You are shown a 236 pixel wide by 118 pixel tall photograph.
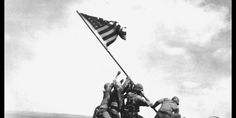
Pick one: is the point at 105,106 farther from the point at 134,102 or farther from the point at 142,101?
the point at 142,101

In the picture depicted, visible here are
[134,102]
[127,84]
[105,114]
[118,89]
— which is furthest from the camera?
[127,84]

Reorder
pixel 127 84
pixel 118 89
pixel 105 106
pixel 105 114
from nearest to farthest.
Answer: pixel 105 114
pixel 105 106
pixel 118 89
pixel 127 84

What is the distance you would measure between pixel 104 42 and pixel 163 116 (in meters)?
3.34

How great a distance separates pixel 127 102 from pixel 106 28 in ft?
9.08

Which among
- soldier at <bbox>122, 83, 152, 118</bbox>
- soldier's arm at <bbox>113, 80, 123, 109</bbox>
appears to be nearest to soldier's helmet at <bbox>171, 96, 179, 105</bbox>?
soldier at <bbox>122, 83, 152, 118</bbox>

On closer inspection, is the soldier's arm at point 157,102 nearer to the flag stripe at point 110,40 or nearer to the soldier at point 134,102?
the soldier at point 134,102

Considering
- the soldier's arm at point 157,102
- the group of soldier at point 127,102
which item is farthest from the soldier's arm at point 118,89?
the soldier's arm at point 157,102

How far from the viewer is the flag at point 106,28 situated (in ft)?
48.5

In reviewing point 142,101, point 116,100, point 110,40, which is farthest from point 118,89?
point 110,40

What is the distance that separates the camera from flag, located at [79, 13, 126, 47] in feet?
48.5

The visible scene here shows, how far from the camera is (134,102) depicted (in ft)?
48.3
